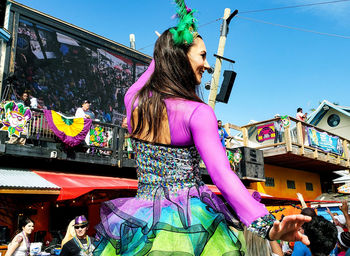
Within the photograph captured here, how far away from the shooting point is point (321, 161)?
18.9m

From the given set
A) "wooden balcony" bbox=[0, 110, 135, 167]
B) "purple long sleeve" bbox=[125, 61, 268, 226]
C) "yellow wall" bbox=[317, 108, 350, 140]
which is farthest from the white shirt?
"yellow wall" bbox=[317, 108, 350, 140]

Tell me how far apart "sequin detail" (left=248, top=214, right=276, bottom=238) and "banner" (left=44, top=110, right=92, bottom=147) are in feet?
32.3

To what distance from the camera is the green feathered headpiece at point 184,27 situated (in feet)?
5.13

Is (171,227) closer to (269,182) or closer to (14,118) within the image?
(14,118)

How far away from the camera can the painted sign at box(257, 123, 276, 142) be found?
56.6 ft

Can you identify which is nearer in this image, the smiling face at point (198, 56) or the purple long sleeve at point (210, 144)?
the purple long sleeve at point (210, 144)

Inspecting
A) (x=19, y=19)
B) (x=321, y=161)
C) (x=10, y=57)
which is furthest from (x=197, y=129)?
(x=321, y=161)

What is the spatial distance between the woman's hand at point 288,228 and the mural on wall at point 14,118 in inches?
369

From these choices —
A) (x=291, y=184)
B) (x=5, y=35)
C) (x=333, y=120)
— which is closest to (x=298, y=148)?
(x=291, y=184)

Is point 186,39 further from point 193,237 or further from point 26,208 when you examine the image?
point 26,208

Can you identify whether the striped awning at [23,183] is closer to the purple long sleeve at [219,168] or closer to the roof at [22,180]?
the roof at [22,180]

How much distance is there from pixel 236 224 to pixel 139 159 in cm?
48

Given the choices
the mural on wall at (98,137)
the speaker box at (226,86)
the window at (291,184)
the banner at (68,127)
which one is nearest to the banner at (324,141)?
the window at (291,184)

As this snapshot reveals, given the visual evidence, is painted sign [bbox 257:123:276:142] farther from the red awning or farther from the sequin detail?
the sequin detail
